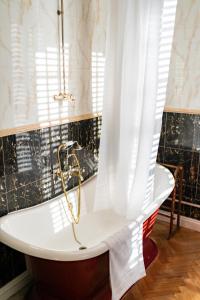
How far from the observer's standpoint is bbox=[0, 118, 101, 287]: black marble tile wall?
1.91 m

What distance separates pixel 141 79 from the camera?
6.68 feet

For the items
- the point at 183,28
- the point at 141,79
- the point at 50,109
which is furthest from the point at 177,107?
the point at 50,109

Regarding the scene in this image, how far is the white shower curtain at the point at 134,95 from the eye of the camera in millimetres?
1957

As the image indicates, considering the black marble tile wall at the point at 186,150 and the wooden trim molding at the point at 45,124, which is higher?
the wooden trim molding at the point at 45,124

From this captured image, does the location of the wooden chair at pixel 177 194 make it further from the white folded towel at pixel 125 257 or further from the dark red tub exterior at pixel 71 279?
the dark red tub exterior at pixel 71 279

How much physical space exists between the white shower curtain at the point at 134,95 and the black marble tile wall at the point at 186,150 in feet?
2.74

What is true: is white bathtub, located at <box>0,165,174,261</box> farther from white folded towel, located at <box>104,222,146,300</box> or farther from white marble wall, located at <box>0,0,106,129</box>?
white marble wall, located at <box>0,0,106,129</box>

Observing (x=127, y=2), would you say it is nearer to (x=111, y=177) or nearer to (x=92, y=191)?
(x=111, y=177)

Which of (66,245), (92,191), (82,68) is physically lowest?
(66,245)

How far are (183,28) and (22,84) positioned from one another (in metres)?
1.74

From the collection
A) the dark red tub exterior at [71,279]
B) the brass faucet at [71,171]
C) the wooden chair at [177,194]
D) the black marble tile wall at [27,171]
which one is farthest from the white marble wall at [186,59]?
the dark red tub exterior at [71,279]

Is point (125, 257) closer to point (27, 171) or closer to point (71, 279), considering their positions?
point (71, 279)

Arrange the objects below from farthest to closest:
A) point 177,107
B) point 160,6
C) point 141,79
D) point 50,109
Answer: point 177,107 < point 50,109 < point 141,79 < point 160,6

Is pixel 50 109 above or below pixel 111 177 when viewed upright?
above
